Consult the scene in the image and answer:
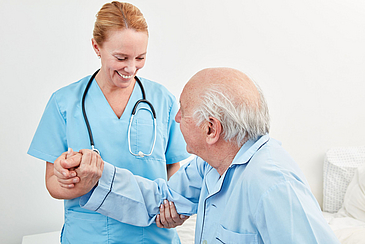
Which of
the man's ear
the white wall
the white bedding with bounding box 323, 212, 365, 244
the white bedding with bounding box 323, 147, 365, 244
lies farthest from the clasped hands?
the white bedding with bounding box 323, 147, 365, 244

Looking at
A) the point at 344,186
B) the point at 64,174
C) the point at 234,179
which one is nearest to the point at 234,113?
the point at 234,179

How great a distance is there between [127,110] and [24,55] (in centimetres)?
105

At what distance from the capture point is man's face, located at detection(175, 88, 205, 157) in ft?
3.18

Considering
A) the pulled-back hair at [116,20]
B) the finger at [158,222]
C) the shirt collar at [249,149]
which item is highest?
the pulled-back hair at [116,20]

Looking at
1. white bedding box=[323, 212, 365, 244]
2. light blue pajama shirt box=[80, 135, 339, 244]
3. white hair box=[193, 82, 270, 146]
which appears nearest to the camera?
light blue pajama shirt box=[80, 135, 339, 244]

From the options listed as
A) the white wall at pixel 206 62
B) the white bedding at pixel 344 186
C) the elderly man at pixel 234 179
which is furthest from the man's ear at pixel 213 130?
the white bedding at pixel 344 186

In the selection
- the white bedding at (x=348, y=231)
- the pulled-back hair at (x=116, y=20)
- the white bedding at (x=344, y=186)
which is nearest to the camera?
the pulled-back hair at (x=116, y=20)

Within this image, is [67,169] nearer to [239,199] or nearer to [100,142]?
[100,142]

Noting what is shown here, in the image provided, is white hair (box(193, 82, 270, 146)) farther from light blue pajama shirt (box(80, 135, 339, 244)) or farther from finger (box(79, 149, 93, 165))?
finger (box(79, 149, 93, 165))

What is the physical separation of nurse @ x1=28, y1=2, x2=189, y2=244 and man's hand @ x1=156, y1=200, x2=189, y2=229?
6 centimetres

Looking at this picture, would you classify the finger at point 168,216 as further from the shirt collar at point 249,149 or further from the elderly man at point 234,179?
the shirt collar at point 249,149

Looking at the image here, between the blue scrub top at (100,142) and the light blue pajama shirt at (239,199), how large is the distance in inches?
2.6

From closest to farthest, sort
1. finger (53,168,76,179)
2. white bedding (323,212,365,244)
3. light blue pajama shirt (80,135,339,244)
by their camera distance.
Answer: light blue pajama shirt (80,135,339,244), finger (53,168,76,179), white bedding (323,212,365,244)

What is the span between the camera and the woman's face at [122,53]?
3.66 feet
